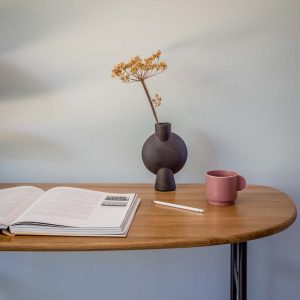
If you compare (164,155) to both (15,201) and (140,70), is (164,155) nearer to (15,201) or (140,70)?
(140,70)

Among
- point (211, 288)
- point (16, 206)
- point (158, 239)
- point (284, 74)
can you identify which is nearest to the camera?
point (158, 239)

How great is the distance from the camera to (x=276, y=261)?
1339mm

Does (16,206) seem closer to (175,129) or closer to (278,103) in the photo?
(175,129)

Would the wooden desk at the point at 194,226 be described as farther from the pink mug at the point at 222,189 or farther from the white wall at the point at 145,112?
the white wall at the point at 145,112

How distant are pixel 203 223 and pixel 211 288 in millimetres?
587

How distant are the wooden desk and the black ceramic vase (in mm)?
35

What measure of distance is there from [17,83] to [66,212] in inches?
23.3

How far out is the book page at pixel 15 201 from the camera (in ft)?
2.79

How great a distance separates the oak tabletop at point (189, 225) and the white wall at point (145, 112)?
259 millimetres

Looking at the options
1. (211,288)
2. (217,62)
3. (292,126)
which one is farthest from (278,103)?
(211,288)

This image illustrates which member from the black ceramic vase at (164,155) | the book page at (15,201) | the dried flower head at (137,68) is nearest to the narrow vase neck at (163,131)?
the black ceramic vase at (164,155)

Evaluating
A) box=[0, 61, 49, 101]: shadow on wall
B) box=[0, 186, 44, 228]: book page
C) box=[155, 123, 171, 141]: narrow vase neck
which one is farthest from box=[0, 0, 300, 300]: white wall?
box=[0, 186, 44, 228]: book page

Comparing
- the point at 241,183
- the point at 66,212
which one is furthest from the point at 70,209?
the point at 241,183

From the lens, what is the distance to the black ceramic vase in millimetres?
1096
